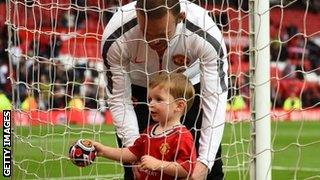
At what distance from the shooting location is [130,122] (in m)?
4.07

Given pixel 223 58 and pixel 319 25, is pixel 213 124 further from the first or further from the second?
pixel 319 25

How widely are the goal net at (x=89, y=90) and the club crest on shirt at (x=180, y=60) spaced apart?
262 millimetres

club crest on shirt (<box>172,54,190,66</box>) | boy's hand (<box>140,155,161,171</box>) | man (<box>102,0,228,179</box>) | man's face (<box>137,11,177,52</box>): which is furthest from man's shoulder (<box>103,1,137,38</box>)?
boy's hand (<box>140,155,161,171</box>)

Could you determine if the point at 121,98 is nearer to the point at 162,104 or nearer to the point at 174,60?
the point at 174,60

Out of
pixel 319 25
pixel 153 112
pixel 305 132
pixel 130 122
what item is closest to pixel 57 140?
pixel 130 122

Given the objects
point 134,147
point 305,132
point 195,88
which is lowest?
point 134,147

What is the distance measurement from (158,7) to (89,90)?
11.2 meters

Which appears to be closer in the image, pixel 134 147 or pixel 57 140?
pixel 134 147

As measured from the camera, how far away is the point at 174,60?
158 inches

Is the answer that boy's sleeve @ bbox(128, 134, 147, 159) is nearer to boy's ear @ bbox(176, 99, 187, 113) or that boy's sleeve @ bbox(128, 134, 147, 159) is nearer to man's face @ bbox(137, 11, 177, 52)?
boy's ear @ bbox(176, 99, 187, 113)

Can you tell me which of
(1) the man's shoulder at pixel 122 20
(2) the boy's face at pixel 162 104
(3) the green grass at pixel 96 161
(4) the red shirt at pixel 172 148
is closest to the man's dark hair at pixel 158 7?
(1) the man's shoulder at pixel 122 20

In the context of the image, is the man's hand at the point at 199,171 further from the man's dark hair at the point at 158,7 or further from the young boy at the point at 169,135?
the man's dark hair at the point at 158,7

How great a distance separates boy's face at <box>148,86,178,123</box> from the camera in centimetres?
371

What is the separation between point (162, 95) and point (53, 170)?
2529mm
